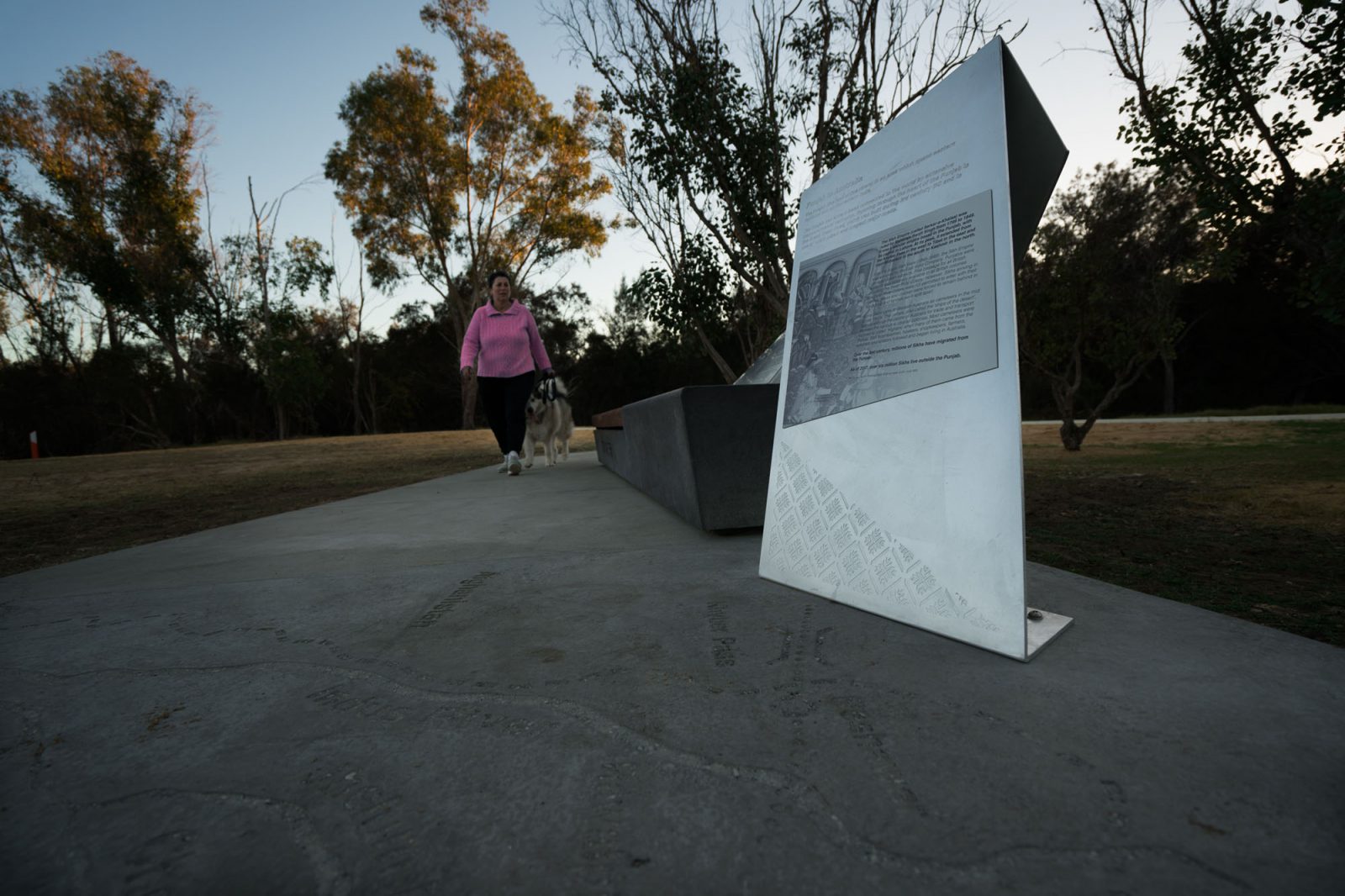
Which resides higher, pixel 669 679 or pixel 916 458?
pixel 916 458

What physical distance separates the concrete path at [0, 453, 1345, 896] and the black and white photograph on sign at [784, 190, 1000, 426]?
0.77 m

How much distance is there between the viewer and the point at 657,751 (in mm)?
1205

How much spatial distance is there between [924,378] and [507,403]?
17.2ft

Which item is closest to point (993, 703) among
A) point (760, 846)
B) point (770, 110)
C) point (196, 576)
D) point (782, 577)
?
point (760, 846)

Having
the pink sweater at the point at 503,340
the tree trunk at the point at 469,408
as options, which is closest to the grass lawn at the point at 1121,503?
the pink sweater at the point at 503,340

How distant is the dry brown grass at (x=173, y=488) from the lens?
13.5ft

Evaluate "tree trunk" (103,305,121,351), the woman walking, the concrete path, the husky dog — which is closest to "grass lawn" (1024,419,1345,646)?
the concrete path

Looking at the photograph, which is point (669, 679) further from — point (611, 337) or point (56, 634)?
point (611, 337)

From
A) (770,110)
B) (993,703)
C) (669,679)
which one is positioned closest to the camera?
(993,703)

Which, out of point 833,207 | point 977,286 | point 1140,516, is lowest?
point 1140,516

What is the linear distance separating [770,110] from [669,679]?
703 centimetres

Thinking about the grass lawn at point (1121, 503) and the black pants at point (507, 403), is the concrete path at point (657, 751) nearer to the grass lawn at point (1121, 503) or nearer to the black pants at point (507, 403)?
the grass lawn at point (1121, 503)

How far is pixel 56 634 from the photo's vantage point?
1.98 m

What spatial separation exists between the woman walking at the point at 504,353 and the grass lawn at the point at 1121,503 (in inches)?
50.9
